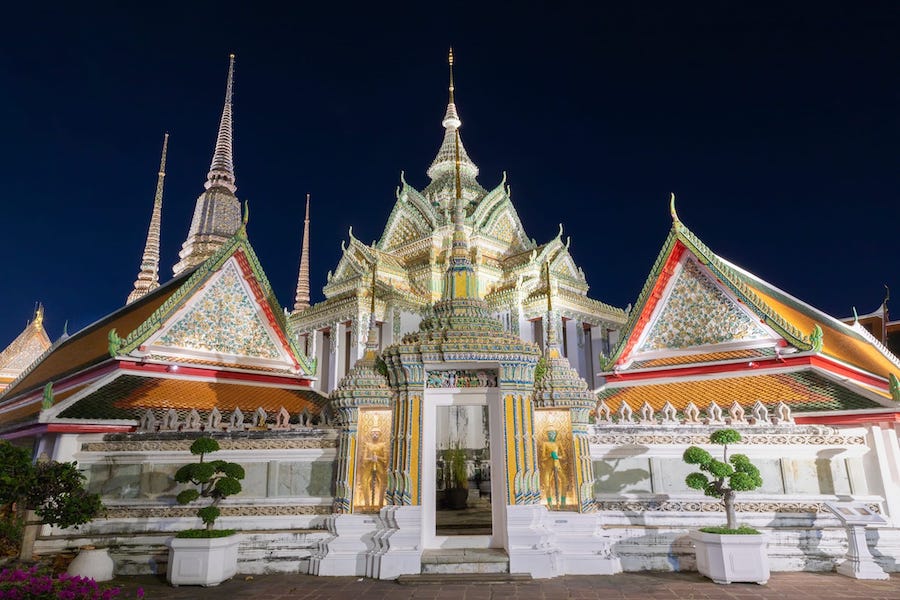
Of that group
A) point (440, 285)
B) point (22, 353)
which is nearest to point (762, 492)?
point (440, 285)

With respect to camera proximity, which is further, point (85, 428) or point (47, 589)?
point (85, 428)

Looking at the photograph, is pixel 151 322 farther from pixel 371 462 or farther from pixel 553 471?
pixel 553 471

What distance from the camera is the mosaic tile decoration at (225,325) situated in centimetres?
Result: 1170

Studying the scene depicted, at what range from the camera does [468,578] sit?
7.28 m

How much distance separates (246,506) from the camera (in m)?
8.72

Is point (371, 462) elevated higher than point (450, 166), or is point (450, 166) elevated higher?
point (450, 166)

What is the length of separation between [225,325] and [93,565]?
5.53m

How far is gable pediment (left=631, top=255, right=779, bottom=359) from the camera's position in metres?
11.7

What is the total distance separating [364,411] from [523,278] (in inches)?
577

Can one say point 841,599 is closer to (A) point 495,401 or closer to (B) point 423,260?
(A) point 495,401

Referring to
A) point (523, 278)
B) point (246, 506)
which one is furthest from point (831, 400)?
point (523, 278)

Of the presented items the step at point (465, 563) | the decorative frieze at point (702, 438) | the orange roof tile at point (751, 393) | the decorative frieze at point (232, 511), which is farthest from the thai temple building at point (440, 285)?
the step at point (465, 563)

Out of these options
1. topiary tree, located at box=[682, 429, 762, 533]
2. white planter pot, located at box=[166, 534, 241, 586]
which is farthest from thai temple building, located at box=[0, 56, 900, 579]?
topiary tree, located at box=[682, 429, 762, 533]

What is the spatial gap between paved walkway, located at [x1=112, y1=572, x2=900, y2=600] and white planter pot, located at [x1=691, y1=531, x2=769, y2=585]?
125mm
